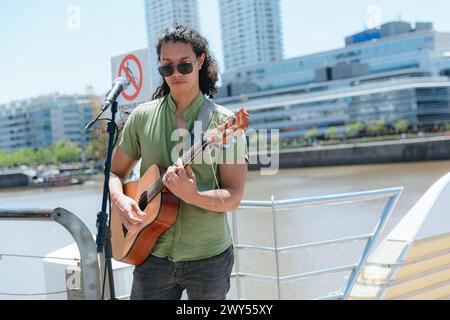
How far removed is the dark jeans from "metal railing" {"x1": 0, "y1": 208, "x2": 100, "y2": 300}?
0.47 feet

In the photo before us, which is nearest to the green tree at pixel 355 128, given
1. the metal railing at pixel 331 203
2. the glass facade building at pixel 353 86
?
the glass facade building at pixel 353 86

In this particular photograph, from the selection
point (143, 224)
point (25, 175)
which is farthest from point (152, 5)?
point (25, 175)

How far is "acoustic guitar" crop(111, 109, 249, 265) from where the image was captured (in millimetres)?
1813

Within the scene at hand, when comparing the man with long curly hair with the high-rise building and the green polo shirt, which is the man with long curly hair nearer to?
the green polo shirt

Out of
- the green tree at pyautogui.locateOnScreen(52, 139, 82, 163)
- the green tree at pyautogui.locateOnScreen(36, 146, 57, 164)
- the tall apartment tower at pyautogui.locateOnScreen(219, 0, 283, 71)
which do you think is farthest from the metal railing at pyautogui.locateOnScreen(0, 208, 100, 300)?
the tall apartment tower at pyautogui.locateOnScreen(219, 0, 283, 71)

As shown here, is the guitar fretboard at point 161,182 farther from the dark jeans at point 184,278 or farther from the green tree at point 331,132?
the green tree at point 331,132

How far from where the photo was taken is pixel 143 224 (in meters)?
1.92

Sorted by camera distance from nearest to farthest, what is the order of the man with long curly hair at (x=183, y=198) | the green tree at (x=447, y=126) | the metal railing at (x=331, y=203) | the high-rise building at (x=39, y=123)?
1. the man with long curly hair at (x=183, y=198)
2. the metal railing at (x=331, y=203)
3. the green tree at (x=447, y=126)
4. the high-rise building at (x=39, y=123)

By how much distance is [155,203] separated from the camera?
1.92m

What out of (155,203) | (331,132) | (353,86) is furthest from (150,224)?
(353,86)

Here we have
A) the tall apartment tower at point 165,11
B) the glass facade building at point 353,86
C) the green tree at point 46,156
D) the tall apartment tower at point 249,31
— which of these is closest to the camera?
the tall apartment tower at point 165,11

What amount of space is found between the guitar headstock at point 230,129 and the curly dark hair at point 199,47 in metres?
0.28

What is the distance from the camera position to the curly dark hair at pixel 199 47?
6.30 ft
